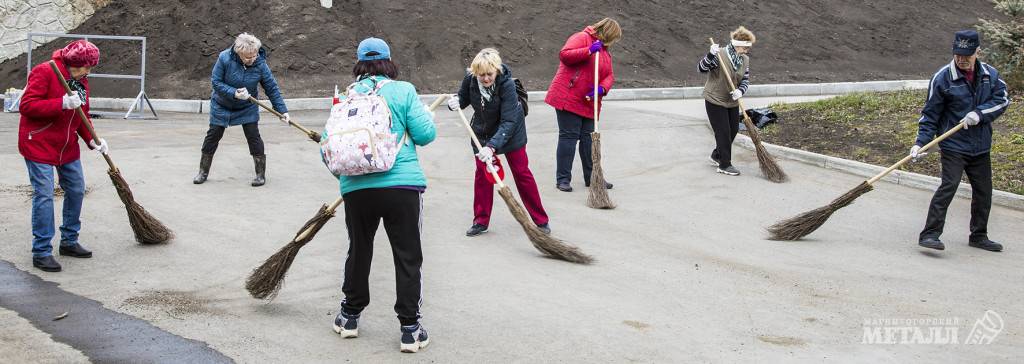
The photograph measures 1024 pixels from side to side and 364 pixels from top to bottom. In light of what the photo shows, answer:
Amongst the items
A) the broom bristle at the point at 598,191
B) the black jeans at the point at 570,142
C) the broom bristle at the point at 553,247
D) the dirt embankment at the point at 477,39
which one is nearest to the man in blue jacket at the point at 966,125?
the broom bristle at the point at 598,191

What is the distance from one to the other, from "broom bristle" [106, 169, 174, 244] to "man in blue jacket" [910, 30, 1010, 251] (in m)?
Result: 5.92

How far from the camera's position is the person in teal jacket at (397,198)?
533cm

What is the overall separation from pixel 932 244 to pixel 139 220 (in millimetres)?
6120

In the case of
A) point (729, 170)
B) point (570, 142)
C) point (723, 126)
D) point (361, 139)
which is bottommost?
point (729, 170)

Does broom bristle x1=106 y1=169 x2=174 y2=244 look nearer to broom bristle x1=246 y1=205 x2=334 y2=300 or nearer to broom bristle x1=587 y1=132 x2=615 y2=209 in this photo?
broom bristle x1=246 y1=205 x2=334 y2=300

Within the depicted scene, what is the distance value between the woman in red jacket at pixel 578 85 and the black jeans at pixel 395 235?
4855 mm

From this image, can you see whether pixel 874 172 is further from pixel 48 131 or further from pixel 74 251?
pixel 48 131

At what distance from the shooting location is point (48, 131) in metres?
7.00

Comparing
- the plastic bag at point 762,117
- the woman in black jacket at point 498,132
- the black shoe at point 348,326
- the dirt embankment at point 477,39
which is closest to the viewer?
the black shoe at point 348,326

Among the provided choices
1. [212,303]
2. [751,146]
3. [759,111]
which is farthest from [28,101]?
[759,111]

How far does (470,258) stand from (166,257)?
219 centimetres

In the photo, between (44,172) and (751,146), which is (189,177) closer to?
(44,172)

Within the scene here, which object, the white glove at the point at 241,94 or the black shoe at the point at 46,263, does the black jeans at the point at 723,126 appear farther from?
the black shoe at the point at 46,263

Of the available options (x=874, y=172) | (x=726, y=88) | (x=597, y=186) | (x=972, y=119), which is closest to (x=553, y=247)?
(x=597, y=186)
